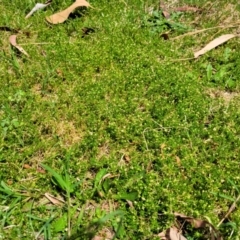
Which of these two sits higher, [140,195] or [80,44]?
[80,44]

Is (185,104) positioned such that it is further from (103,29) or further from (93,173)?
(103,29)

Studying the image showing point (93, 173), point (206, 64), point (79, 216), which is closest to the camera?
point (79, 216)

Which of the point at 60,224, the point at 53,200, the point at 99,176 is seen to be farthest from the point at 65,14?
the point at 60,224

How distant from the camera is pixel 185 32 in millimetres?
4152

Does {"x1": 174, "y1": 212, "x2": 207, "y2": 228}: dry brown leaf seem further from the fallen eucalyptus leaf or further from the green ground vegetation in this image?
the fallen eucalyptus leaf

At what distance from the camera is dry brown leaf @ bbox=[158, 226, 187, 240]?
8.90 ft

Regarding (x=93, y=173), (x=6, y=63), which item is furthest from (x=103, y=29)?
(x=93, y=173)

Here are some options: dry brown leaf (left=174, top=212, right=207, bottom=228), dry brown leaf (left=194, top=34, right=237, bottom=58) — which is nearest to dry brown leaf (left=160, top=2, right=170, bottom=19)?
dry brown leaf (left=194, top=34, right=237, bottom=58)

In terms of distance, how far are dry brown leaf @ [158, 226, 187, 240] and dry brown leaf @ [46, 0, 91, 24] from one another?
2201mm

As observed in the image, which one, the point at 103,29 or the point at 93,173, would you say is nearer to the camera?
the point at 93,173

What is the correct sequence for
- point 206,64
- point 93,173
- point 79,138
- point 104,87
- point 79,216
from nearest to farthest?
1. point 79,216
2. point 93,173
3. point 79,138
4. point 104,87
5. point 206,64

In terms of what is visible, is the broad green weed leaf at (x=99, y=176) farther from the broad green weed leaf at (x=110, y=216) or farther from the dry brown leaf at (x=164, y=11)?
the dry brown leaf at (x=164, y=11)

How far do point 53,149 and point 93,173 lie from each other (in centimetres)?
34

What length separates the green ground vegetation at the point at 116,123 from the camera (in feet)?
9.27
